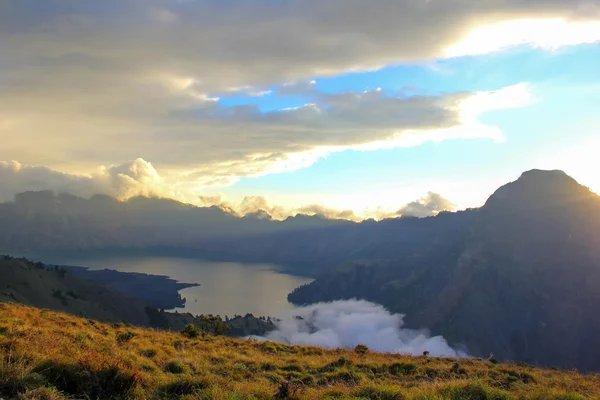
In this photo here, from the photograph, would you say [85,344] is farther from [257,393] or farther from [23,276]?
[23,276]

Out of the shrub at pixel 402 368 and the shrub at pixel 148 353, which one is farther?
the shrub at pixel 402 368

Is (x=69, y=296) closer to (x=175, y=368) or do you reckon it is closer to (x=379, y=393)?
(x=175, y=368)

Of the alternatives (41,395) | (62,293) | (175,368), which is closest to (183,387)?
(41,395)

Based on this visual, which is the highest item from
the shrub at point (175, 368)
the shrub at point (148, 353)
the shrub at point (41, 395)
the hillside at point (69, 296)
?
the shrub at point (41, 395)

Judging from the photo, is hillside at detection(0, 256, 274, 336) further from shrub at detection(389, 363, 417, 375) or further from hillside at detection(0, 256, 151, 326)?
shrub at detection(389, 363, 417, 375)

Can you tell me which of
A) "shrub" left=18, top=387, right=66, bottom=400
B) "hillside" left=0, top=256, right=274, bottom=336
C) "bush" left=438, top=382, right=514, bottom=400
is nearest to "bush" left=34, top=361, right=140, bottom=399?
"shrub" left=18, top=387, right=66, bottom=400

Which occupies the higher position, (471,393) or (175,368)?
(471,393)

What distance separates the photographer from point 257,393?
9.44 m

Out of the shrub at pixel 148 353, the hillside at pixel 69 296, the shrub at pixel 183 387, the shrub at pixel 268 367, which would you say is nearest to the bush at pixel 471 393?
the shrub at pixel 183 387

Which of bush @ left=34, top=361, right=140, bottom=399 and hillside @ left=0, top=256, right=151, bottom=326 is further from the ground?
bush @ left=34, top=361, right=140, bottom=399

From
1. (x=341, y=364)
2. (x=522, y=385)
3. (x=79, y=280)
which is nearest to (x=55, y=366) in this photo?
(x=341, y=364)

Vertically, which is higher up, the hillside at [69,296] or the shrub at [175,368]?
the shrub at [175,368]

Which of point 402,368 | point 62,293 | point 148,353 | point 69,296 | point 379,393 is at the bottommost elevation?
point 69,296

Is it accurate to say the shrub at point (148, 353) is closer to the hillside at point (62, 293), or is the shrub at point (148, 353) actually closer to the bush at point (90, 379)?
the bush at point (90, 379)
